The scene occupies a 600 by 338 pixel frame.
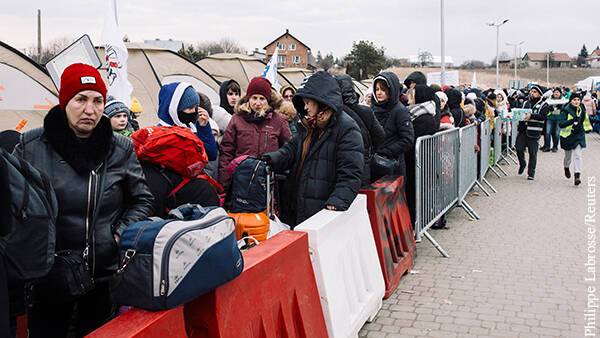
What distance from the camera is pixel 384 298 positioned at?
5.34 metres

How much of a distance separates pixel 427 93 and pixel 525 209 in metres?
3.20

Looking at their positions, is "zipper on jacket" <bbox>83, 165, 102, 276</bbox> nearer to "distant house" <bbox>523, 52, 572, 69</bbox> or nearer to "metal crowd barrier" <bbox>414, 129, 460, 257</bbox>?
"metal crowd barrier" <bbox>414, 129, 460, 257</bbox>

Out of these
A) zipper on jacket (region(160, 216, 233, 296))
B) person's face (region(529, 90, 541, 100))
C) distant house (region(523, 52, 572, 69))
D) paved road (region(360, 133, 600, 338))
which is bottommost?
distant house (region(523, 52, 572, 69))

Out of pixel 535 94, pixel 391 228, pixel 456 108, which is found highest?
pixel 456 108

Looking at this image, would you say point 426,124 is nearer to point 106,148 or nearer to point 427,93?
point 427,93

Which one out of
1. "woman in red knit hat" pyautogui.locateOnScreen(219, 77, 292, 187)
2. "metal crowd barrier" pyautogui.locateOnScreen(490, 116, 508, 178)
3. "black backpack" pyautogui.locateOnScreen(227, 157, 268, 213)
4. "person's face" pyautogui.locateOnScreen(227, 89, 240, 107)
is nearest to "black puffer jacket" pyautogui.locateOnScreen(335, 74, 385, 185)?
"woman in red knit hat" pyautogui.locateOnScreen(219, 77, 292, 187)

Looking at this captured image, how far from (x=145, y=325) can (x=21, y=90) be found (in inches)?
397

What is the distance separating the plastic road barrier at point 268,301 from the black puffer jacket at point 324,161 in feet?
3.17

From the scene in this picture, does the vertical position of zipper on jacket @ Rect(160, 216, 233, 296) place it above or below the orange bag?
above

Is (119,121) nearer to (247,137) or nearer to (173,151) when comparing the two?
(247,137)

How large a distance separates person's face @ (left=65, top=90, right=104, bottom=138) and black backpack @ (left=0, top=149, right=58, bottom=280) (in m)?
0.63

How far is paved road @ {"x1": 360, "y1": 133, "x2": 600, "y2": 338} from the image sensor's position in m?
4.78

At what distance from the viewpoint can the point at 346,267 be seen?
431 centimetres

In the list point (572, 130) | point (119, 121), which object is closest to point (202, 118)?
point (119, 121)
